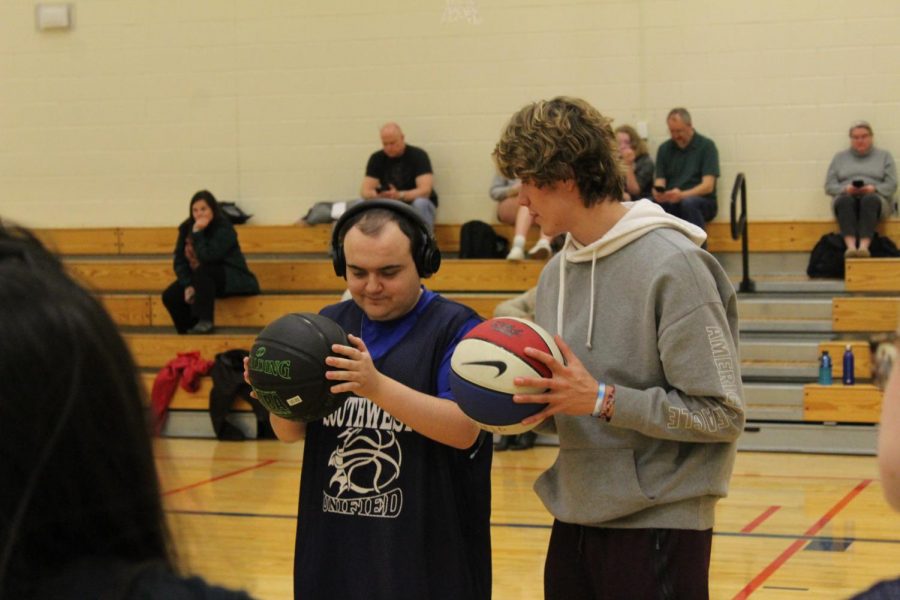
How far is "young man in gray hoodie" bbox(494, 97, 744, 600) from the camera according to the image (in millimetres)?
2344

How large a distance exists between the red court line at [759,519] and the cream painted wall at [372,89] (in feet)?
15.7

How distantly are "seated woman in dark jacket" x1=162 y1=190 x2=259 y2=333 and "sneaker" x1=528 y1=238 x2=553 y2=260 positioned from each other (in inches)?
95.0

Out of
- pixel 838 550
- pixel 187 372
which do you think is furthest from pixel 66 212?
pixel 838 550

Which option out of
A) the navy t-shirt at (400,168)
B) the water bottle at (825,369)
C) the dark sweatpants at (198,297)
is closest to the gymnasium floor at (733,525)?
the water bottle at (825,369)

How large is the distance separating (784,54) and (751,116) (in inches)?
24.0

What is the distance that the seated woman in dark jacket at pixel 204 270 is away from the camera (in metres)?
9.90

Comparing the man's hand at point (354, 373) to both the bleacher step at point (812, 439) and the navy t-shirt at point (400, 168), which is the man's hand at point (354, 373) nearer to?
the bleacher step at point (812, 439)

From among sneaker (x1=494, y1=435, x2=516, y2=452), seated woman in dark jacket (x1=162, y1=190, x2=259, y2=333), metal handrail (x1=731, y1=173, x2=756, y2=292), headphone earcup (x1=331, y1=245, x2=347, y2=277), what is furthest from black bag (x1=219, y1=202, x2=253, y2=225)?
headphone earcup (x1=331, y1=245, x2=347, y2=277)

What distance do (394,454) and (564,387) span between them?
44cm

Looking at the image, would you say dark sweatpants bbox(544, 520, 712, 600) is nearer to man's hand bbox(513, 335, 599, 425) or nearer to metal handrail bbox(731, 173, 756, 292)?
man's hand bbox(513, 335, 599, 425)

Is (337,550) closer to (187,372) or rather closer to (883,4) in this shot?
(187,372)

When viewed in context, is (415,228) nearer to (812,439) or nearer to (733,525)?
(733,525)

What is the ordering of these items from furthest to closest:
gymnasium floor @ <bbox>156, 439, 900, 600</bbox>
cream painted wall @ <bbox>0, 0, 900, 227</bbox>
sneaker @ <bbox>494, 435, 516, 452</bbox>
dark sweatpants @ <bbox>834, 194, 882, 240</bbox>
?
1. cream painted wall @ <bbox>0, 0, 900, 227</bbox>
2. dark sweatpants @ <bbox>834, 194, 882, 240</bbox>
3. sneaker @ <bbox>494, 435, 516, 452</bbox>
4. gymnasium floor @ <bbox>156, 439, 900, 600</bbox>

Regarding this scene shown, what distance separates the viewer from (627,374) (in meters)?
2.45
